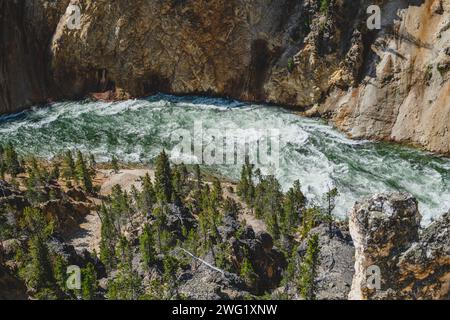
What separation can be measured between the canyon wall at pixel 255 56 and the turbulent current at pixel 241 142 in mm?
1616

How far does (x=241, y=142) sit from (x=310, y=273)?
2247 cm

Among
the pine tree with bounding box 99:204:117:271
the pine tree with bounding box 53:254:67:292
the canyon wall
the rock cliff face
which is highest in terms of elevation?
the canyon wall

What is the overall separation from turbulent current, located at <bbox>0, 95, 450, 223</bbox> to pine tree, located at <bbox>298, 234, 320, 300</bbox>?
12297 millimetres

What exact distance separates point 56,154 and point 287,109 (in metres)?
19.1

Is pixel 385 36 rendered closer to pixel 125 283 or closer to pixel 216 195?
pixel 216 195

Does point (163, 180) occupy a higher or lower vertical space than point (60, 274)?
higher

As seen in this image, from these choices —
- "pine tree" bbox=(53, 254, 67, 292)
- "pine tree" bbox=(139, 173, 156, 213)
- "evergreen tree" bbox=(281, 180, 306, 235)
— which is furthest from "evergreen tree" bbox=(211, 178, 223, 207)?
"pine tree" bbox=(53, 254, 67, 292)

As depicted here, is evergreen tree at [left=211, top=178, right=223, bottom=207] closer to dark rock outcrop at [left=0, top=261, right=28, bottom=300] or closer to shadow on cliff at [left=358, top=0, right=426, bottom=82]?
dark rock outcrop at [left=0, top=261, right=28, bottom=300]

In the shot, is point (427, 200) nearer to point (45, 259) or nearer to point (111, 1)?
point (45, 259)

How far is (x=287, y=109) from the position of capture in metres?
44.0

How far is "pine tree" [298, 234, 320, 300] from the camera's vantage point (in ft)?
57.2

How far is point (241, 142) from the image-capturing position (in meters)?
40.0

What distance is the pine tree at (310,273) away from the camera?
1744cm

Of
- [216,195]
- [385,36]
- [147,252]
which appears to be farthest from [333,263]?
[385,36]
